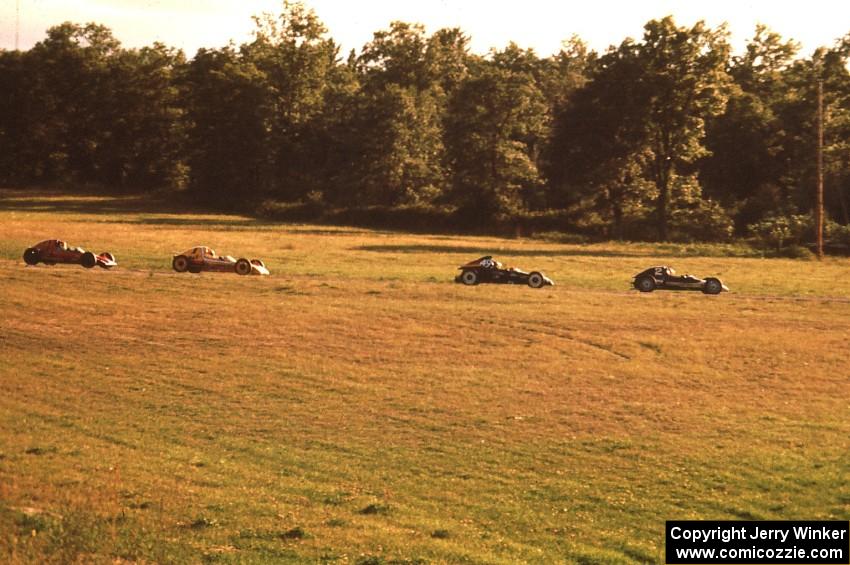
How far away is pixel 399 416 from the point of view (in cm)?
2691

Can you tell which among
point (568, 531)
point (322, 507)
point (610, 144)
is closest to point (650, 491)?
point (568, 531)

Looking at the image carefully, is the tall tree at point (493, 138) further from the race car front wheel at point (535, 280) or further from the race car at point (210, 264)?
the race car at point (210, 264)

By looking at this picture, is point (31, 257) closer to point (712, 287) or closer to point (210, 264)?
point (210, 264)

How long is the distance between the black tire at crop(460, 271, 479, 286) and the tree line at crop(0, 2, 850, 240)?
41.6 metres

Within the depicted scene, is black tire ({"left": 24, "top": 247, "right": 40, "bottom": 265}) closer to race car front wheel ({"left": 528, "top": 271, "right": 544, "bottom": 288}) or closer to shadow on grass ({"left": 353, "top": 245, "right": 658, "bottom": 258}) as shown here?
shadow on grass ({"left": 353, "top": 245, "right": 658, "bottom": 258})

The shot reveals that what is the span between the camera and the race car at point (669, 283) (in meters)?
51.0

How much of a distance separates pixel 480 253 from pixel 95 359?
43.3m

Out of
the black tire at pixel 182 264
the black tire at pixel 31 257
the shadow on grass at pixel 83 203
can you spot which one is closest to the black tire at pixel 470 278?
the black tire at pixel 182 264

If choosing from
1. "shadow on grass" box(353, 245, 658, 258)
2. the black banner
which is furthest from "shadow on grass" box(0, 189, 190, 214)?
the black banner

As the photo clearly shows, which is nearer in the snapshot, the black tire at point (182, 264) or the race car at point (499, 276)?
the race car at point (499, 276)

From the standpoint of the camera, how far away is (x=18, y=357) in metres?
Result: 32.8

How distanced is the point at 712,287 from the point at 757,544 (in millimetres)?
35048

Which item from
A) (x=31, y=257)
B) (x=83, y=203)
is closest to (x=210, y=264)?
(x=31, y=257)

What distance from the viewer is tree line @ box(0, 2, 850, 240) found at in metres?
93.4
